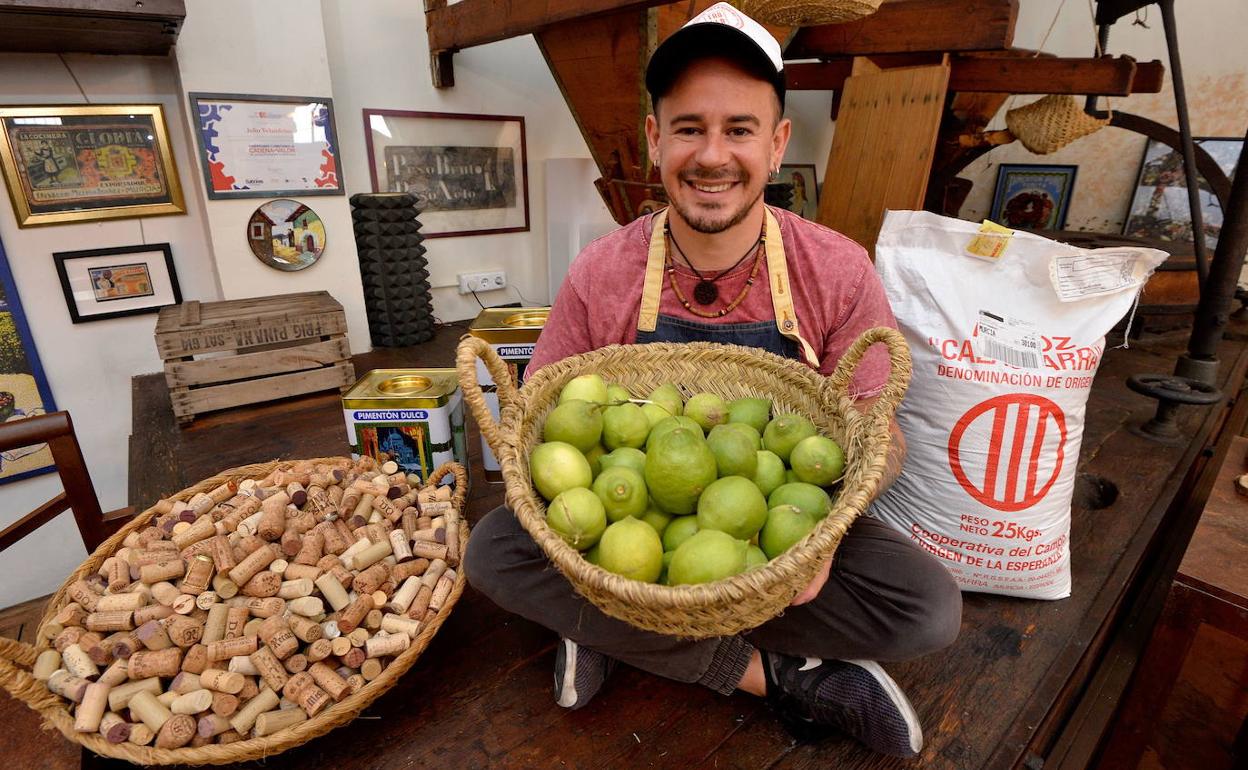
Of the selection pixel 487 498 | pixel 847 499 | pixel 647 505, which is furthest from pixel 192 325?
pixel 847 499

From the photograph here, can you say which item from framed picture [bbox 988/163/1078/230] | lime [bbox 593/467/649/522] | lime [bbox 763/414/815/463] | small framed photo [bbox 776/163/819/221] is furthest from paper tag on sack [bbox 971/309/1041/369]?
framed picture [bbox 988/163/1078/230]

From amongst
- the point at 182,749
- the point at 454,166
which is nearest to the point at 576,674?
the point at 182,749

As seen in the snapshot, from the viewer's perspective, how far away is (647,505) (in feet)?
3.49

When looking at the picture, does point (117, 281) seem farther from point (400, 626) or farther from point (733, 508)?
point (733, 508)

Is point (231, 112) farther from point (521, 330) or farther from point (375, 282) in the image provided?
point (521, 330)

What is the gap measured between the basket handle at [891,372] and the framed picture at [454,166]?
326 centimetres

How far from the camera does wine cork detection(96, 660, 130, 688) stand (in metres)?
1.09

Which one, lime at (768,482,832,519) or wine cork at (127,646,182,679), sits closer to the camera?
lime at (768,482,832,519)

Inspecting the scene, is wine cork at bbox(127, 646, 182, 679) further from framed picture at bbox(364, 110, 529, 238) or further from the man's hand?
framed picture at bbox(364, 110, 529, 238)

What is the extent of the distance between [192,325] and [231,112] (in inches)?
42.2

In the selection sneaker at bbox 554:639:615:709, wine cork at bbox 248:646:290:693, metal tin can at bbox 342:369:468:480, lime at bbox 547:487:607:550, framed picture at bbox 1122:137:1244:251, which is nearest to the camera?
lime at bbox 547:487:607:550

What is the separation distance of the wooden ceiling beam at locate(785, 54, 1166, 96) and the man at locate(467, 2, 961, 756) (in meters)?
2.04

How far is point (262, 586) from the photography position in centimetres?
126

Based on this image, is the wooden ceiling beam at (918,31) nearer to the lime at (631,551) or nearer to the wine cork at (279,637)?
the lime at (631,551)
